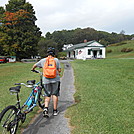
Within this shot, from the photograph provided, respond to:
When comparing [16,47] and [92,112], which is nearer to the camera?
[92,112]

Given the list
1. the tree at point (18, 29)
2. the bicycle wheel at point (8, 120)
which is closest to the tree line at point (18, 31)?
the tree at point (18, 29)

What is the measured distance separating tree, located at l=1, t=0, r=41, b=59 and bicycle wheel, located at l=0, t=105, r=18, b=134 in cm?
2969

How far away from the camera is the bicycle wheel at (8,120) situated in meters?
A: 2.63

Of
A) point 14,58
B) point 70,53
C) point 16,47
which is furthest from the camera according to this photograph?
point 70,53

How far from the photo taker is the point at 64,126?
11.2 feet

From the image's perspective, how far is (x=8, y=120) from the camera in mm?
2738

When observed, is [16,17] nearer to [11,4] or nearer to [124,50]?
[11,4]

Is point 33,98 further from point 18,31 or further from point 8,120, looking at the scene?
point 18,31

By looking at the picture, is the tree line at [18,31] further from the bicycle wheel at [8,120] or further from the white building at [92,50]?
the bicycle wheel at [8,120]

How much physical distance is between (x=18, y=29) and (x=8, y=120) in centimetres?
3315

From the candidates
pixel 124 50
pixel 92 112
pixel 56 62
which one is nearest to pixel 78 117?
pixel 92 112

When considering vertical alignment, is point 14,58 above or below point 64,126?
above

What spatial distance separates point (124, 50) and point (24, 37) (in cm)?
3297

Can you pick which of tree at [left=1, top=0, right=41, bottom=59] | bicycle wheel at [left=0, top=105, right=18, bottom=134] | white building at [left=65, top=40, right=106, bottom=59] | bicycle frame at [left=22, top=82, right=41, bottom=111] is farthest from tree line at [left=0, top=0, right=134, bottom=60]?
bicycle wheel at [left=0, top=105, right=18, bottom=134]
